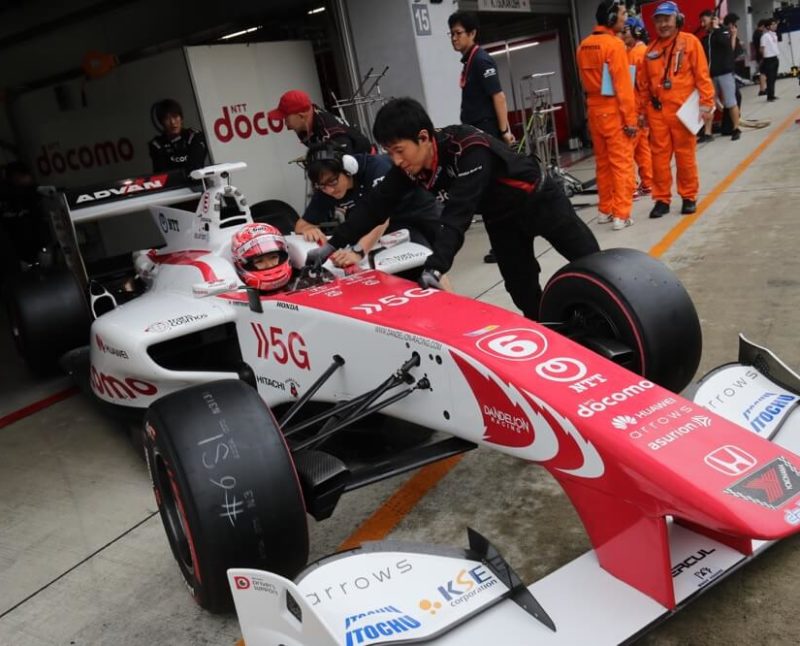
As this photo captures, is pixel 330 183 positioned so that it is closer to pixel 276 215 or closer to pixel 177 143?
pixel 276 215

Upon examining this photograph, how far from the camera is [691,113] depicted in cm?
757

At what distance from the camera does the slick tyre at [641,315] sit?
3.23 m

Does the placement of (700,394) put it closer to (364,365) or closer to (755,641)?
(755,641)

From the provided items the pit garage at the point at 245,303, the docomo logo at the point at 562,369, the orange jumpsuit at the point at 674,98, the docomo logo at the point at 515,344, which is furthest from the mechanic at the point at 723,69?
the docomo logo at the point at 562,369

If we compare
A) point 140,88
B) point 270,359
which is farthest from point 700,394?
point 140,88

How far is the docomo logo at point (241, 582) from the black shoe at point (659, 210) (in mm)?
6680

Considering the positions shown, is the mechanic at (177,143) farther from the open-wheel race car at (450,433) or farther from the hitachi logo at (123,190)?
the open-wheel race car at (450,433)

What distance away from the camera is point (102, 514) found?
380 centimetres

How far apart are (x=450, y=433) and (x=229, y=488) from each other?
2.88 feet

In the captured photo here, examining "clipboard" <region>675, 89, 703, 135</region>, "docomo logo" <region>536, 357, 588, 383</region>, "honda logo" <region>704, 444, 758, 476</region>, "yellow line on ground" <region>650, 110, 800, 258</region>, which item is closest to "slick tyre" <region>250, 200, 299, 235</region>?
"yellow line on ground" <region>650, 110, 800, 258</region>

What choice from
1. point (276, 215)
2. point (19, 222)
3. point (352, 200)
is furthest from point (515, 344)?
point (19, 222)

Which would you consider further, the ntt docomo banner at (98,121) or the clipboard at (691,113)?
the ntt docomo banner at (98,121)

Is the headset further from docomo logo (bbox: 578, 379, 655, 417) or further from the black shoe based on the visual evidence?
the black shoe

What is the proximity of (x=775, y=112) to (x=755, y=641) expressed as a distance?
613 inches
